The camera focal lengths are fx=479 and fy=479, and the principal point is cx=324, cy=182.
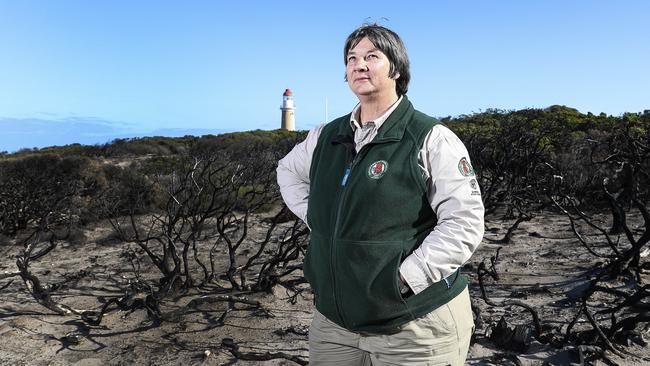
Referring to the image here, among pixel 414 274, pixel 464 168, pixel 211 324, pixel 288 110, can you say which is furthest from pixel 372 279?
pixel 288 110

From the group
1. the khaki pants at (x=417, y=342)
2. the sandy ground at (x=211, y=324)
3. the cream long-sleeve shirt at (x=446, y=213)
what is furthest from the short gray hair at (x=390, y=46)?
the sandy ground at (x=211, y=324)

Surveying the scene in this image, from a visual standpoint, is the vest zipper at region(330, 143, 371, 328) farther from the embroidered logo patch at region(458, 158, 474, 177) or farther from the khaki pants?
the embroidered logo patch at region(458, 158, 474, 177)

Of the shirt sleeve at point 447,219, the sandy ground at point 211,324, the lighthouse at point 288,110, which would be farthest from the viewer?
the lighthouse at point 288,110

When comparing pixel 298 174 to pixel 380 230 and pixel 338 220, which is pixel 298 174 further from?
pixel 380 230

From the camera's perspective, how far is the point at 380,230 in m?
1.42

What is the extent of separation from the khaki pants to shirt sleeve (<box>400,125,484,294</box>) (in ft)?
0.50

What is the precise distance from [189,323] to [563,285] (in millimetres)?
3730

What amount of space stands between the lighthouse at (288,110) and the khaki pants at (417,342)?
156 feet

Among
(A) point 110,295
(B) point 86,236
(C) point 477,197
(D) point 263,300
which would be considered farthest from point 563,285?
(B) point 86,236

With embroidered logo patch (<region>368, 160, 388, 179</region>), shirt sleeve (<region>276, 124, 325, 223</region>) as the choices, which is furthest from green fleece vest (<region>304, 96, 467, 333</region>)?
shirt sleeve (<region>276, 124, 325, 223</region>)

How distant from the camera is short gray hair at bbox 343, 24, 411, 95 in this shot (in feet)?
5.02

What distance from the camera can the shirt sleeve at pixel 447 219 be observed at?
135 cm

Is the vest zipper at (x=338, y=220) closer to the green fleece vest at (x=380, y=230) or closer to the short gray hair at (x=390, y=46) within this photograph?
the green fleece vest at (x=380, y=230)

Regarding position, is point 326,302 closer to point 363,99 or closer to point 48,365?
point 363,99
